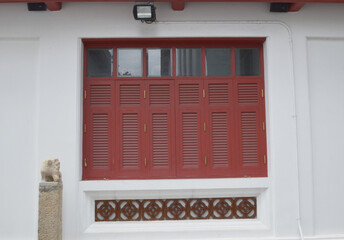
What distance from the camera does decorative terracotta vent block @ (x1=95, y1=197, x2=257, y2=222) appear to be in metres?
5.12

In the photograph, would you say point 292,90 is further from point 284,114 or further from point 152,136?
point 152,136

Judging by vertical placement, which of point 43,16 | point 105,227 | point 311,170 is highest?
point 43,16

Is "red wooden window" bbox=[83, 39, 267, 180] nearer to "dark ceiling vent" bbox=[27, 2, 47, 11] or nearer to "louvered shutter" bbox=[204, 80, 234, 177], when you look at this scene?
"louvered shutter" bbox=[204, 80, 234, 177]

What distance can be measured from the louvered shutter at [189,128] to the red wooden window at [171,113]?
2cm

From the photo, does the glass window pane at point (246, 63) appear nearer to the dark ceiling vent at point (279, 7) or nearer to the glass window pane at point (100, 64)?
the dark ceiling vent at point (279, 7)

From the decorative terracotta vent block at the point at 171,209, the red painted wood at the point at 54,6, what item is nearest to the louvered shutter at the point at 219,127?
the decorative terracotta vent block at the point at 171,209

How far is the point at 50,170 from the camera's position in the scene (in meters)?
4.43

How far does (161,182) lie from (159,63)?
2053mm

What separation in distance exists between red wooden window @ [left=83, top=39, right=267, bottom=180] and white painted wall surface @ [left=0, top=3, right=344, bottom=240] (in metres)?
0.22

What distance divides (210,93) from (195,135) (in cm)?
78

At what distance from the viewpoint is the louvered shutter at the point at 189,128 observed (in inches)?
206

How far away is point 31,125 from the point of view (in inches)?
201

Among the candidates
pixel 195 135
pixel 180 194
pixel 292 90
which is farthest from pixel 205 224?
pixel 292 90

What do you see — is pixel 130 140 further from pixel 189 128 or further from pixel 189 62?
pixel 189 62
